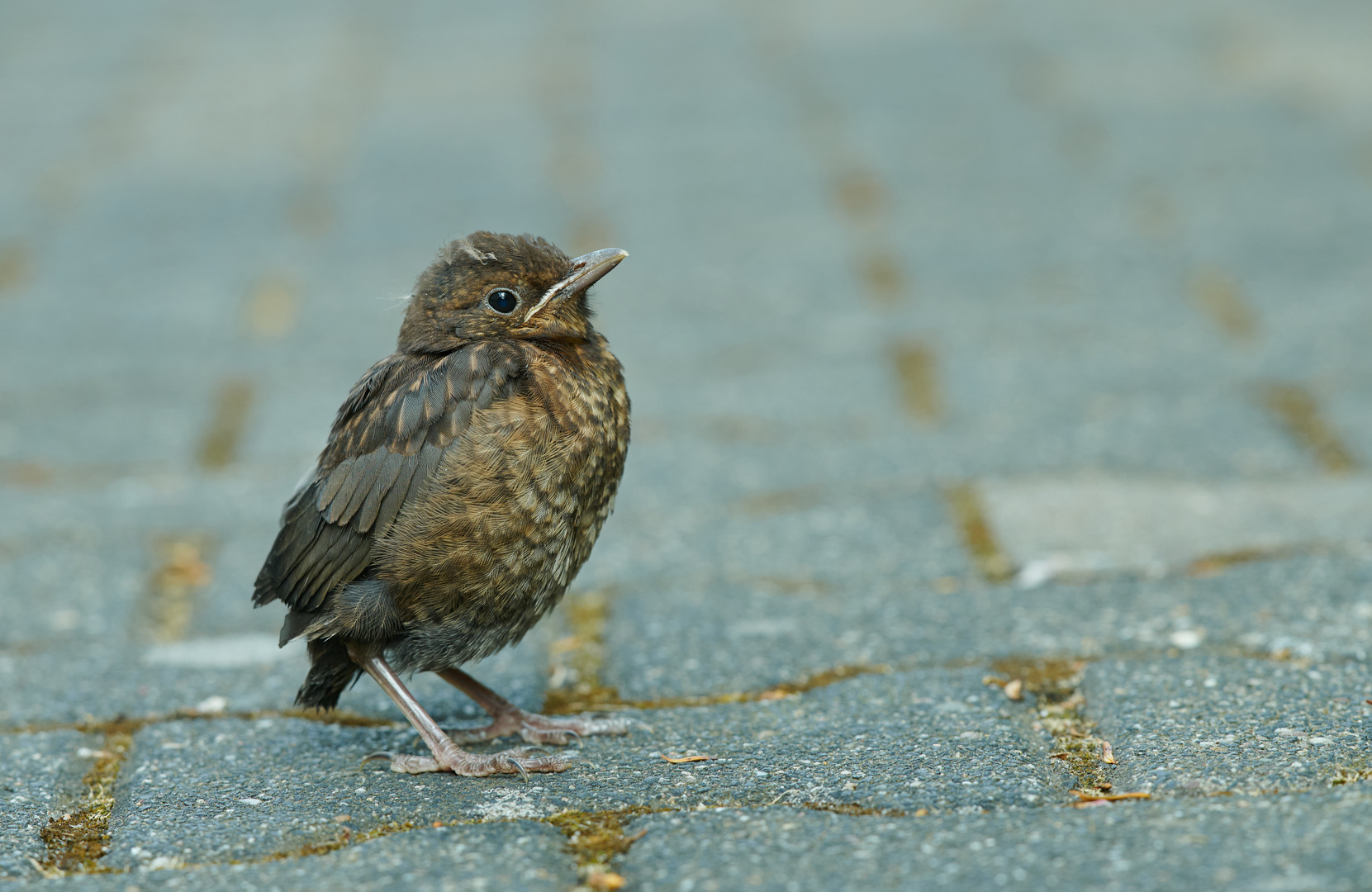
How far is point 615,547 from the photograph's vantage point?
14.7 ft

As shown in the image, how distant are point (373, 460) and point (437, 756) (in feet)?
2.13

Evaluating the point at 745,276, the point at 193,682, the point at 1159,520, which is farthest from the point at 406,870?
the point at 745,276

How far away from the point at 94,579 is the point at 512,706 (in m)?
1.54

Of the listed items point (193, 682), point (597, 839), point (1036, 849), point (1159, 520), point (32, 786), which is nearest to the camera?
point (1036, 849)

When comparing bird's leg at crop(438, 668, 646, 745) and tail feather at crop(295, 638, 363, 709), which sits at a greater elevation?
tail feather at crop(295, 638, 363, 709)

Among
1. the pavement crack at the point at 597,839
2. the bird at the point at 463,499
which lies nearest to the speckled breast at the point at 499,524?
the bird at the point at 463,499

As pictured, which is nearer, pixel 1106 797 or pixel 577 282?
pixel 1106 797

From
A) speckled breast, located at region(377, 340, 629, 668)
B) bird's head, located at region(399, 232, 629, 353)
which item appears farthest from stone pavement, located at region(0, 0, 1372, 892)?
bird's head, located at region(399, 232, 629, 353)

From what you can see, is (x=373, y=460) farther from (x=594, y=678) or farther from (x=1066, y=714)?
(x=1066, y=714)

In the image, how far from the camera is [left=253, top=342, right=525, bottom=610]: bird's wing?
3.27m

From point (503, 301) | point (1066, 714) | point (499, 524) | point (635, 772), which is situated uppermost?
point (503, 301)

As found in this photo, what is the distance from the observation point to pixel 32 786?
3.09 metres

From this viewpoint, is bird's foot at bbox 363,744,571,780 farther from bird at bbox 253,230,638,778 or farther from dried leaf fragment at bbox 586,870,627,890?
dried leaf fragment at bbox 586,870,627,890

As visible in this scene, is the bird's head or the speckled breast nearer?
the speckled breast
